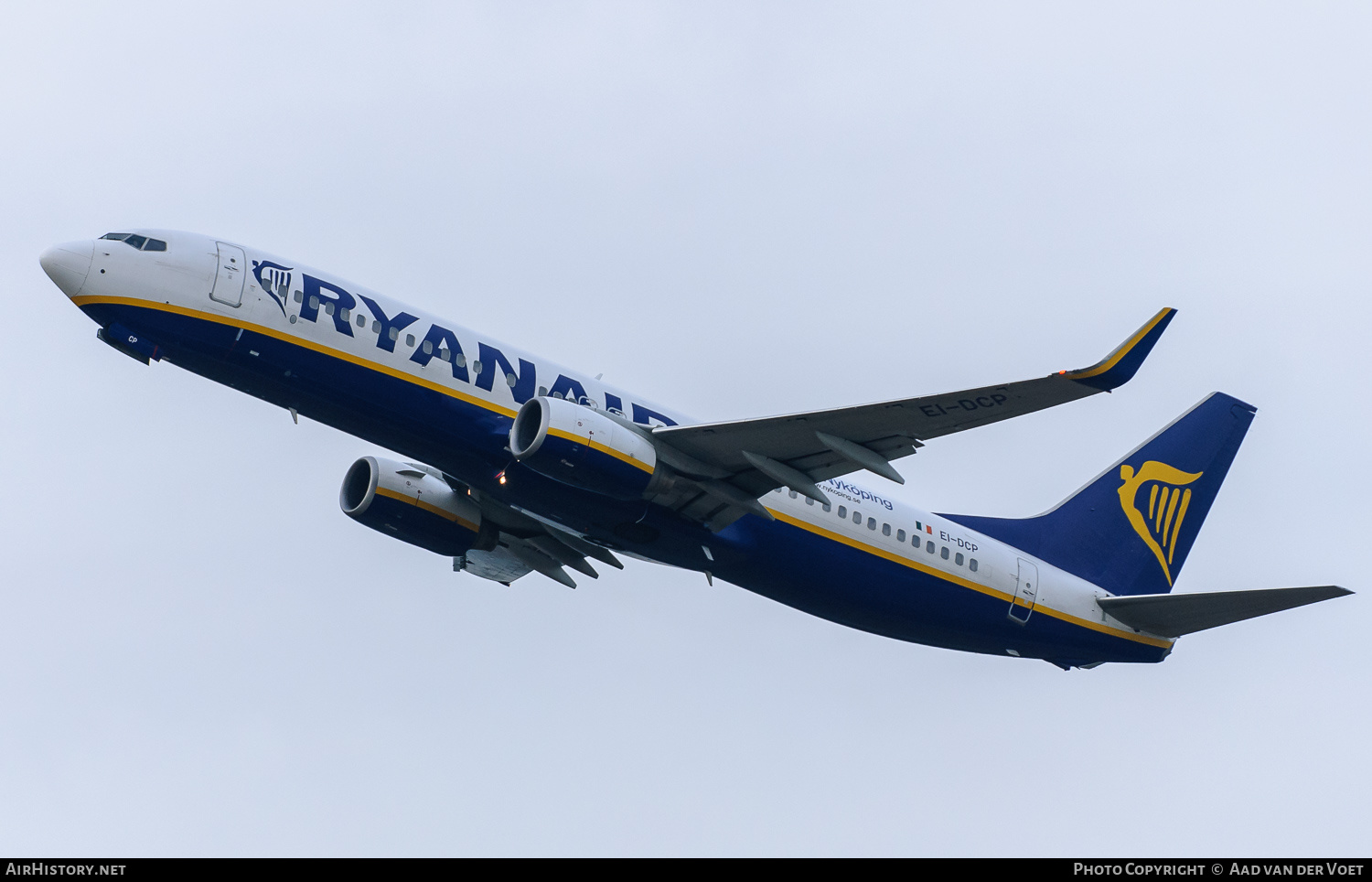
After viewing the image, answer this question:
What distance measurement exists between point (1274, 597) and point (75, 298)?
81.8 ft

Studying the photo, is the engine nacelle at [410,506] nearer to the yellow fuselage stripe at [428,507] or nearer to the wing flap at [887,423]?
the yellow fuselage stripe at [428,507]

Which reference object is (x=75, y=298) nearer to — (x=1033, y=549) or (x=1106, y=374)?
(x=1106, y=374)

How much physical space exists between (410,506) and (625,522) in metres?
6.64

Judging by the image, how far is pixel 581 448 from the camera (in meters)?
28.9

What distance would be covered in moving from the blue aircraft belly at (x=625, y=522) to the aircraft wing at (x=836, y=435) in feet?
3.90

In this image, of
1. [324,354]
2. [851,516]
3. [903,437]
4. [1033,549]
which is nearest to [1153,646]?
[1033,549]

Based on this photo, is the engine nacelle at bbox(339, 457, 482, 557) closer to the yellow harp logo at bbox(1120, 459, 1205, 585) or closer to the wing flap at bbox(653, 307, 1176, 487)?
the wing flap at bbox(653, 307, 1176, 487)

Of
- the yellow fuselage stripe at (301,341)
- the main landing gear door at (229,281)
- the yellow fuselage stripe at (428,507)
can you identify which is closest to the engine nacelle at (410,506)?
the yellow fuselage stripe at (428,507)

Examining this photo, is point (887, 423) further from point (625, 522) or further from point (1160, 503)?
point (1160, 503)

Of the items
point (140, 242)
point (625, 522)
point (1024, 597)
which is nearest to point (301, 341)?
point (140, 242)

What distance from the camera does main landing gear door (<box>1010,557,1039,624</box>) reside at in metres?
34.7

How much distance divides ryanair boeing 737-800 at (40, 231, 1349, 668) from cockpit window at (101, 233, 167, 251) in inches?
2.1

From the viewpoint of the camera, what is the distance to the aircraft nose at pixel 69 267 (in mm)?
28453

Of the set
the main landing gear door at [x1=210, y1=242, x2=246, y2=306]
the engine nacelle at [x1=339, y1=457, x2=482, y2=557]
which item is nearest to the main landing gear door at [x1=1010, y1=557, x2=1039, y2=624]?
the engine nacelle at [x1=339, y1=457, x2=482, y2=557]
